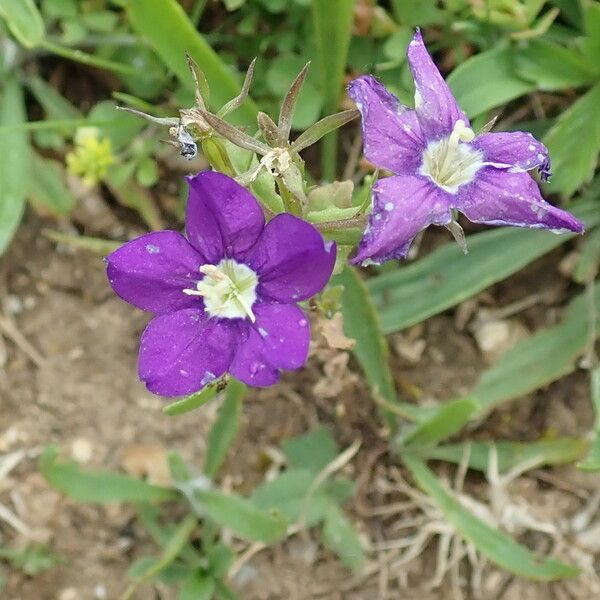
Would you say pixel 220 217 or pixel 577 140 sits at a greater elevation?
pixel 220 217

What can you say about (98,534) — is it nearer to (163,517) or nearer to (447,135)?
(163,517)

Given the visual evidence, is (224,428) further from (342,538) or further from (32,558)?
(32,558)

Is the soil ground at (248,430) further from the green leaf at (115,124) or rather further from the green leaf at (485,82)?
the green leaf at (485,82)

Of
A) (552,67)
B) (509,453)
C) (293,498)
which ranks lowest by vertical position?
(509,453)

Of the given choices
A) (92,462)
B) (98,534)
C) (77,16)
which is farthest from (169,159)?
(98,534)

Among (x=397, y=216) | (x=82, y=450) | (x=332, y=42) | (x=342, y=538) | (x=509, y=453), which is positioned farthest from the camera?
(x=82, y=450)

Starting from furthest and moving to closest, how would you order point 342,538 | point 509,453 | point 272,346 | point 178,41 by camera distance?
point 509,453 → point 342,538 → point 178,41 → point 272,346

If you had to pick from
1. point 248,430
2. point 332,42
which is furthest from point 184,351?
point 248,430
